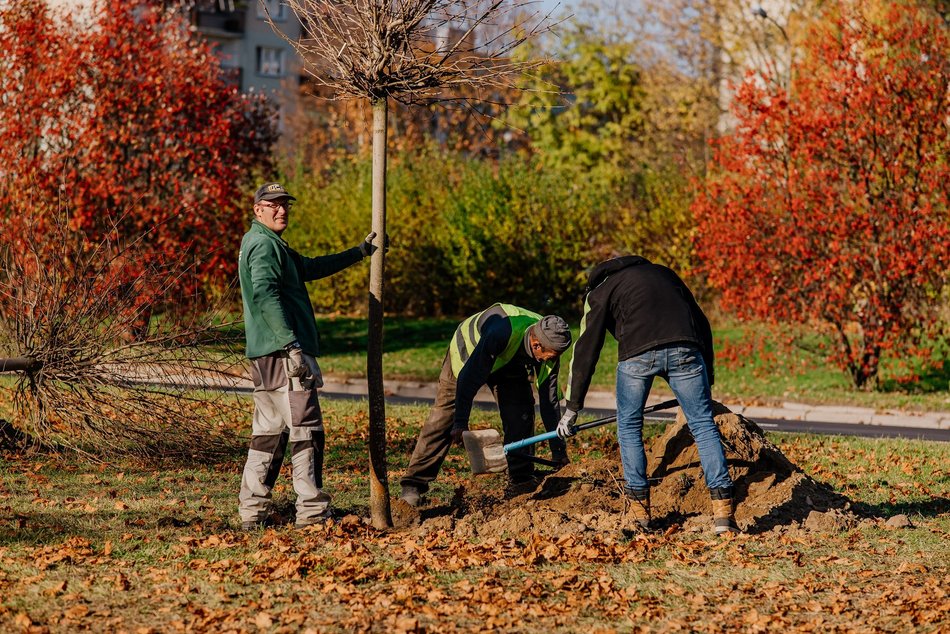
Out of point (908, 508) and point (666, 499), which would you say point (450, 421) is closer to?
point (666, 499)

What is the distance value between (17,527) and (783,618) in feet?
14.3

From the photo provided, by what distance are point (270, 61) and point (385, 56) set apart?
52518mm

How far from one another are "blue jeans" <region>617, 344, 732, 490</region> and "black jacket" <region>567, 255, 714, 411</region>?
0.07 meters

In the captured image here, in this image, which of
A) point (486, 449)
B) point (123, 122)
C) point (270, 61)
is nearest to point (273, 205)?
point (486, 449)

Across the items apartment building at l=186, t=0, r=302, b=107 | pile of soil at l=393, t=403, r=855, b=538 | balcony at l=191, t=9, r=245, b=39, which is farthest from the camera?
balcony at l=191, t=9, r=245, b=39

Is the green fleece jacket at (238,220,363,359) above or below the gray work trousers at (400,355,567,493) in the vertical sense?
above

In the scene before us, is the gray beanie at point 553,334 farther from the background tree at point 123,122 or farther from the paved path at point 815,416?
the background tree at point 123,122

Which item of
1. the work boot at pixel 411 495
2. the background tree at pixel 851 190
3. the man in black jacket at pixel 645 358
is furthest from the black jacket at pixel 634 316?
the background tree at pixel 851 190

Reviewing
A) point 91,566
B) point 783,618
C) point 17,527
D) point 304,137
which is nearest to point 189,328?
point 17,527

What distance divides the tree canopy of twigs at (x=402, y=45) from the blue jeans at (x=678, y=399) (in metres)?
1.84

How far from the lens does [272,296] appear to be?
20.7 ft

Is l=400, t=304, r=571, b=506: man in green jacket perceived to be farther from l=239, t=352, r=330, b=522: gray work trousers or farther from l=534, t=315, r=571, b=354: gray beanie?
l=239, t=352, r=330, b=522: gray work trousers

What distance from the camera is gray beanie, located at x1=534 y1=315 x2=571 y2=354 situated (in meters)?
6.59

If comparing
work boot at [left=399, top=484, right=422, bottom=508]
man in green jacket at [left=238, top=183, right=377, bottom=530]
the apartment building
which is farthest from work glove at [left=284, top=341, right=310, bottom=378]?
the apartment building
